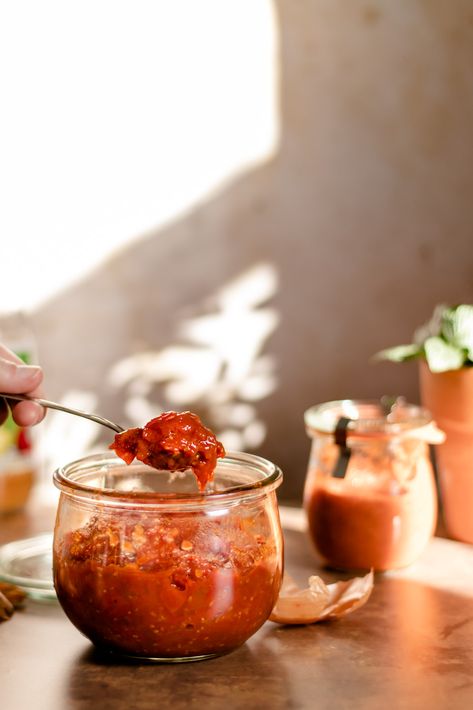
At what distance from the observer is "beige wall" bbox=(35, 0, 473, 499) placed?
77.9 inches

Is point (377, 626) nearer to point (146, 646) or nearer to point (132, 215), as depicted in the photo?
point (146, 646)

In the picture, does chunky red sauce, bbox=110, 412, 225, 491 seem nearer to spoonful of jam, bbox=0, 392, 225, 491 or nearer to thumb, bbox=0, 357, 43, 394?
spoonful of jam, bbox=0, 392, 225, 491

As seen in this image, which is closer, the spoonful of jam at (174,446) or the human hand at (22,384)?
the spoonful of jam at (174,446)

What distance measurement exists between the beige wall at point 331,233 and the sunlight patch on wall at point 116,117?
0.15 feet

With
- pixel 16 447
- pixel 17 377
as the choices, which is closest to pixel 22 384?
pixel 17 377

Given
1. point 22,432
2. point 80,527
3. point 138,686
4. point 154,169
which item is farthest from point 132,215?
point 138,686

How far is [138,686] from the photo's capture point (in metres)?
1.10

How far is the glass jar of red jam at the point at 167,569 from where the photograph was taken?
3.57ft

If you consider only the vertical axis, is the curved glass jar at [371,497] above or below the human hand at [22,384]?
below

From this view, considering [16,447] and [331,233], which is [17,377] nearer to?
[16,447]

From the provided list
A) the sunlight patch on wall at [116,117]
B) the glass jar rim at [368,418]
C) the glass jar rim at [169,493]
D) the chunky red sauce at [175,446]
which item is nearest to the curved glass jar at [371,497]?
the glass jar rim at [368,418]

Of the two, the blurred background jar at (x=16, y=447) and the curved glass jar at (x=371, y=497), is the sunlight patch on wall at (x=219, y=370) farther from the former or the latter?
the curved glass jar at (x=371, y=497)

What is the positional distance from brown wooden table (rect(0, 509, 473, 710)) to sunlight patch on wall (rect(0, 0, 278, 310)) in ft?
2.98

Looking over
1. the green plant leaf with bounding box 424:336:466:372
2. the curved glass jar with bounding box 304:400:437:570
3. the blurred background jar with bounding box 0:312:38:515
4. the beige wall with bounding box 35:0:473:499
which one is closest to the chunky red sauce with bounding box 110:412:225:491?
the curved glass jar with bounding box 304:400:437:570
